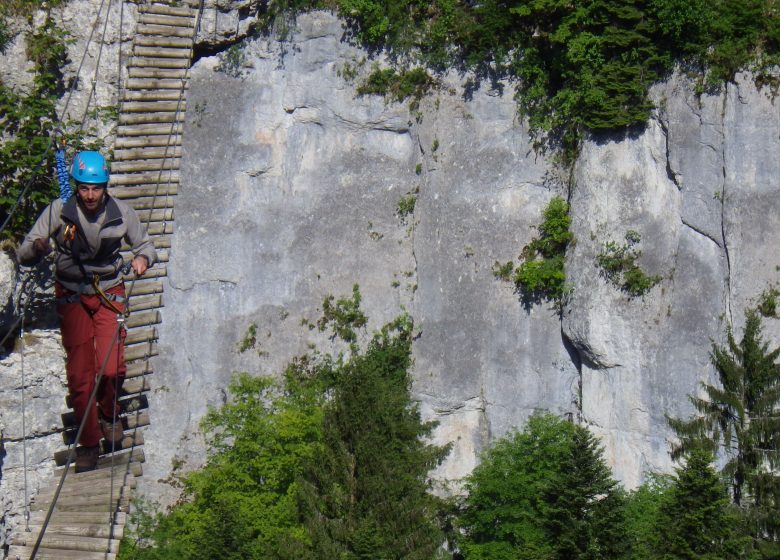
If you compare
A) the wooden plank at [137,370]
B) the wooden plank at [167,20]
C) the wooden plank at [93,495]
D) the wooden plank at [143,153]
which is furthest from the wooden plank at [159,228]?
the wooden plank at [93,495]

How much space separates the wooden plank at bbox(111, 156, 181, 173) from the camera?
13805mm

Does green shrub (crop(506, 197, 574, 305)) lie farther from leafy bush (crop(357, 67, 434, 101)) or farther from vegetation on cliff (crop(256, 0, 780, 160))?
leafy bush (crop(357, 67, 434, 101))

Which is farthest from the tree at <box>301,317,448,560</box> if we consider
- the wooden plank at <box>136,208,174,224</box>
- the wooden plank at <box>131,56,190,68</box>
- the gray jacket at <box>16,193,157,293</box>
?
the gray jacket at <box>16,193,157,293</box>

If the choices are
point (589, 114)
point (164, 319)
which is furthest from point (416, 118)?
point (164, 319)

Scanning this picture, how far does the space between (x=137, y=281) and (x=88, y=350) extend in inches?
108

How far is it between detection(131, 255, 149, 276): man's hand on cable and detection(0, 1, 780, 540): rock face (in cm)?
1182

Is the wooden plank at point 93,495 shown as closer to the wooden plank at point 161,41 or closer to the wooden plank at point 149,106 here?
the wooden plank at point 149,106

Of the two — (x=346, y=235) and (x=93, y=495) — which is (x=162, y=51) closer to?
(x=346, y=235)

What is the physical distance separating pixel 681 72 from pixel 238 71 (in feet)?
29.8

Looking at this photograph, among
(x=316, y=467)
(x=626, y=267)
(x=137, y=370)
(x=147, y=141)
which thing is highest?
(x=626, y=267)

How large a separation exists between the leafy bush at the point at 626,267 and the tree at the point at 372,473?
4.86m

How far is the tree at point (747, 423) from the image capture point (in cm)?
1903

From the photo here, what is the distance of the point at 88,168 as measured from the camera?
31.3ft

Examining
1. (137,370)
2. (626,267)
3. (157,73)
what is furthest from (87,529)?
(626,267)
